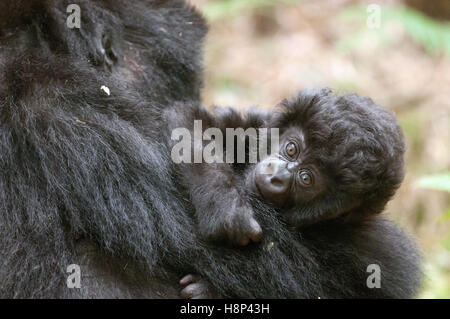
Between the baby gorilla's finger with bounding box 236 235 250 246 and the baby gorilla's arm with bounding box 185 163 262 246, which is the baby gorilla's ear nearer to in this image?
the baby gorilla's arm with bounding box 185 163 262 246

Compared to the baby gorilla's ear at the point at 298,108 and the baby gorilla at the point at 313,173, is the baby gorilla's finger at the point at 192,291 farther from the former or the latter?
the baby gorilla's ear at the point at 298,108

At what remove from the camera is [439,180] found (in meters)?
2.94

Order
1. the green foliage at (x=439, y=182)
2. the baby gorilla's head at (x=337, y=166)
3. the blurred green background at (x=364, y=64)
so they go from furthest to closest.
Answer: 1. the blurred green background at (x=364, y=64)
2. the green foliage at (x=439, y=182)
3. the baby gorilla's head at (x=337, y=166)

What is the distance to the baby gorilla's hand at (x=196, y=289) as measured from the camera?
221cm

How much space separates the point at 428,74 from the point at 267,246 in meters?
4.35

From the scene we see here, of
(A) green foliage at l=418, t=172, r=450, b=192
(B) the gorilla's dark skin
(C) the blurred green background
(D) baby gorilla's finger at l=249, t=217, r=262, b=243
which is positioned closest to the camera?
(B) the gorilla's dark skin

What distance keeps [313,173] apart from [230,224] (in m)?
0.46

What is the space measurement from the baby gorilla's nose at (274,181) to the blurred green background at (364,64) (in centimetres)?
244

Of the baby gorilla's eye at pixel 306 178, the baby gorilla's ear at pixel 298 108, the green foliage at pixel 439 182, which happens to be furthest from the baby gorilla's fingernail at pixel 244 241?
the green foliage at pixel 439 182

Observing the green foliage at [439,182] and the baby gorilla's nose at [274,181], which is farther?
the green foliage at [439,182]

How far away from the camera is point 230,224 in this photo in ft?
7.25

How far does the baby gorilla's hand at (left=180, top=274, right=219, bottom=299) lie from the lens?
221 centimetres

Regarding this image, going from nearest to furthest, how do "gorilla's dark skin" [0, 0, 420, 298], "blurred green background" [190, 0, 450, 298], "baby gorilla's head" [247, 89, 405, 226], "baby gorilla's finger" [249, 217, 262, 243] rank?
"gorilla's dark skin" [0, 0, 420, 298] < "baby gorilla's finger" [249, 217, 262, 243] < "baby gorilla's head" [247, 89, 405, 226] < "blurred green background" [190, 0, 450, 298]

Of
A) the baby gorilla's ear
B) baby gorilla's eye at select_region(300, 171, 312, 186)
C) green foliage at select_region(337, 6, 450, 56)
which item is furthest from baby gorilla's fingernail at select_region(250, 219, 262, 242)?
green foliage at select_region(337, 6, 450, 56)
